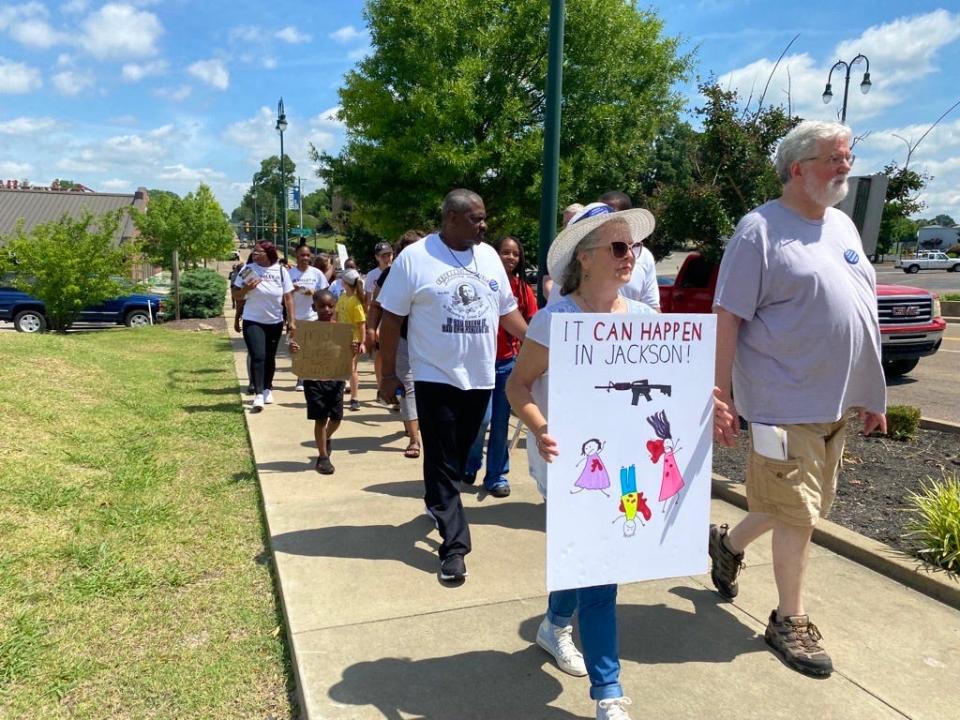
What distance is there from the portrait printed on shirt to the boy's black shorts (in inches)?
88.9

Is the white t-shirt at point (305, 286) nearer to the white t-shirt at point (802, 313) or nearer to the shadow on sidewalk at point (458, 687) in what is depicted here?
the shadow on sidewalk at point (458, 687)

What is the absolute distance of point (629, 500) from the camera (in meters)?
2.44

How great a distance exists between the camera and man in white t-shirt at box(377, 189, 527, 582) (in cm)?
371

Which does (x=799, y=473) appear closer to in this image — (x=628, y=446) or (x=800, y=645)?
(x=800, y=645)

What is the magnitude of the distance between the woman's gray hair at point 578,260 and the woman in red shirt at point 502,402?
2281 mm

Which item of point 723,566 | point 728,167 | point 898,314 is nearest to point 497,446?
point 723,566

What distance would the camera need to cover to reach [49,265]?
16.8 metres

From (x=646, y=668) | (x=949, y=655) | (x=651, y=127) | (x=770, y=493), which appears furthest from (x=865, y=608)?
(x=651, y=127)

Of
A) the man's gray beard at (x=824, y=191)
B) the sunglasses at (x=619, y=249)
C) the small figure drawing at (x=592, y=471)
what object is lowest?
the small figure drawing at (x=592, y=471)

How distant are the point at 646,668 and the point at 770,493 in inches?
34.5

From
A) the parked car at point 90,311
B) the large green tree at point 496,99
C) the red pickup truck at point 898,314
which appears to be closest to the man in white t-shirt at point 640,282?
the red pickup truck at point 898,314

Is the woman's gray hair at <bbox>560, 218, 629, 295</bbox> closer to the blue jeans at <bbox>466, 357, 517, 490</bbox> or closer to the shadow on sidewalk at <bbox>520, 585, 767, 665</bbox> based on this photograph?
the shadow on sidewalk at <bbox>520, 585, 767, 665</bbox>

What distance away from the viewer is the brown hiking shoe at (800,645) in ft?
9.45

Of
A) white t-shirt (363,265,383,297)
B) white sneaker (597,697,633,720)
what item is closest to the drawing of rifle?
white sneaker (597,697,633,720)
